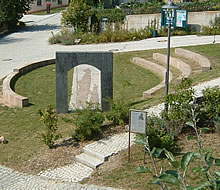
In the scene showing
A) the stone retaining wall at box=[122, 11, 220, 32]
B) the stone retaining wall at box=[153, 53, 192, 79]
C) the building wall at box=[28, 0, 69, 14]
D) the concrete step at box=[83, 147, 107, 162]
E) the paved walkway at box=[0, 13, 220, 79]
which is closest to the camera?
the concrete step at box=[83, 147, 107, 162]

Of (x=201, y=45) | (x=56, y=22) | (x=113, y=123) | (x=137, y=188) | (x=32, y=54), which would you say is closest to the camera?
(x=137, y=188)

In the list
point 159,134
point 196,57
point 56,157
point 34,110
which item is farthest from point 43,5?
point 159,134

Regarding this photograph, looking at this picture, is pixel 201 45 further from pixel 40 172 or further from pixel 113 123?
pixel 40 172

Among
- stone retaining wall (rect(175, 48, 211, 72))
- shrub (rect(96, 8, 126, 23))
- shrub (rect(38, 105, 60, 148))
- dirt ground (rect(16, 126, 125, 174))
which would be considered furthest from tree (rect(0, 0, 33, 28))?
dirt ground (rect(16, 126, 125, 174))

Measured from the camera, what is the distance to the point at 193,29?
1043 inches

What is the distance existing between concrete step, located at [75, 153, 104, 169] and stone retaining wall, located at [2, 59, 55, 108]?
16.2ft

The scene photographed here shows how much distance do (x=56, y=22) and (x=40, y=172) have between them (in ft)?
99.6

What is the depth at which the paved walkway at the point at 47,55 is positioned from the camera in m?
7.39

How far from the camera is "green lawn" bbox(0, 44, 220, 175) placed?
9086mm

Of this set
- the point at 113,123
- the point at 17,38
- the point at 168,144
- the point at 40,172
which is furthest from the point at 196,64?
the point at 17,38

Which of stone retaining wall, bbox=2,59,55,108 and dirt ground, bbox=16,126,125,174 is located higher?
stone retaining wall, bbox=2,59,55,108

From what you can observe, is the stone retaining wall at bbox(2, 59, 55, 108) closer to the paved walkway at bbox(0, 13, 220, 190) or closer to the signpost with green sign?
the paved walkway at bbox(0, 13, 220, 190)

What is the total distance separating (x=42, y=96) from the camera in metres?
14.1

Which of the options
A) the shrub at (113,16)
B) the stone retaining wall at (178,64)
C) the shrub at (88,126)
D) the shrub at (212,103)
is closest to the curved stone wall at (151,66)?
the stone retaining wall at (178,64)
